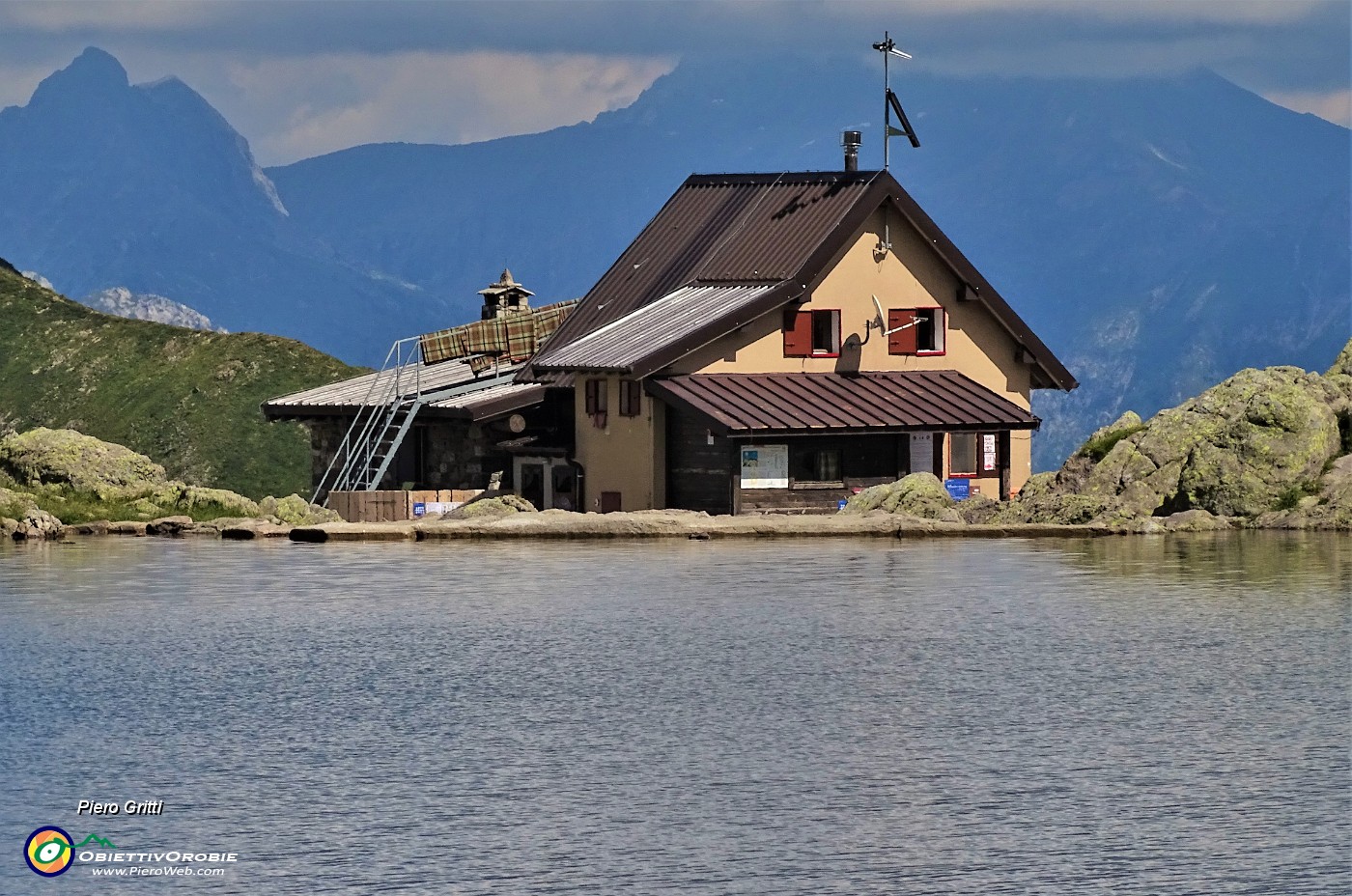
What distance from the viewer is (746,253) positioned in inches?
2312

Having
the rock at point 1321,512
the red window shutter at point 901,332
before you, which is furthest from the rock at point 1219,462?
the red window shutter at point 901,332

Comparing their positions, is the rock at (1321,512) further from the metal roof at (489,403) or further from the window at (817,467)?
the metal roof at (489,403)

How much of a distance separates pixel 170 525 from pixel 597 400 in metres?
9.73

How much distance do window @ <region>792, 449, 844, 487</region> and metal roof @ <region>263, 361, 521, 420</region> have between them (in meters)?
9.92

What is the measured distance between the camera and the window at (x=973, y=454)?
5625 cm

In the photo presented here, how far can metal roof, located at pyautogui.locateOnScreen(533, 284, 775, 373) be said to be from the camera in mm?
54500

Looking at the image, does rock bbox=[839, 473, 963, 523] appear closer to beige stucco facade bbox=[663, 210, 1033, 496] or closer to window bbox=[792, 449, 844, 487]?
window bbox=[792, 449, 844, 487]

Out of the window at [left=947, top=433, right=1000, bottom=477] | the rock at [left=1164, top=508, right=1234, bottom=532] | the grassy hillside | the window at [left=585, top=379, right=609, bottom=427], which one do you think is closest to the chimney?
the window at [left=947, top=433, right=1000, bottom=477]

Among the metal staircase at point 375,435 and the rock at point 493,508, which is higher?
the metal staircase at point 375,435

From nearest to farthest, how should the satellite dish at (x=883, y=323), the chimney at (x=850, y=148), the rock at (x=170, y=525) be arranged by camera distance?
the rock at (x=170, y=525)
the satellite dish at (x=883, y=323)
the chimney at (x=850, y=148)

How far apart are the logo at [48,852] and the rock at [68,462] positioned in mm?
33708

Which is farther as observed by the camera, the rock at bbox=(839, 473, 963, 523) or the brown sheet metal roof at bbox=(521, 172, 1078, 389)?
the brown sheet metal roof at bbox=(521, 172, 1078, 389)

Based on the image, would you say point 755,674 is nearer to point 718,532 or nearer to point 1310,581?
point 1310,581

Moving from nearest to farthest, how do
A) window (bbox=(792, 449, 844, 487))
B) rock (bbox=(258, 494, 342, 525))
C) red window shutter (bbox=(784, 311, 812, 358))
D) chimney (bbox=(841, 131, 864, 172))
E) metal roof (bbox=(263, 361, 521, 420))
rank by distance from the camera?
window (bbox=(792, 449, 844, 487))
rock (bbox=(258, 494, 342, 525))
red window shutter (bbox=(784, 311, 812, 358))
metal roof (bbox=(263, 361, 521, 420))
chimney (bbox=(841, 131, 864, 172))
